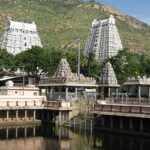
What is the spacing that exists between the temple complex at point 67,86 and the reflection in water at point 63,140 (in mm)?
9981

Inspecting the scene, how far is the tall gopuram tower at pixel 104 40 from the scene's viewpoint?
136000mm

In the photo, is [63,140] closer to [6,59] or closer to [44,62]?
[44,62]

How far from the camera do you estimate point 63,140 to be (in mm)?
50219

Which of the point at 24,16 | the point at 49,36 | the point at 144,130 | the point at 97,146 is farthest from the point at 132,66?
the point at 24,16

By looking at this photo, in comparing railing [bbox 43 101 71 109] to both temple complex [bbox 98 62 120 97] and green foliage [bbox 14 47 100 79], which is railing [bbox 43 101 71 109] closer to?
temple complex [bbox 98 62 120 97]

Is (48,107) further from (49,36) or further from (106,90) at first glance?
(49,36)

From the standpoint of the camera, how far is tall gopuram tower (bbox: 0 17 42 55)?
137212 mm

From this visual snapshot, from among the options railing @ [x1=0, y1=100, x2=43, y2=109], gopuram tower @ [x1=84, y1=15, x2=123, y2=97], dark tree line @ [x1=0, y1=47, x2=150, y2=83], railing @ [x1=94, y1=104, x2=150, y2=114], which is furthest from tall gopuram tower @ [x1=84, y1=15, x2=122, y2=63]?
railing @ [x1=94, y1=104, x2=150, y2=114]

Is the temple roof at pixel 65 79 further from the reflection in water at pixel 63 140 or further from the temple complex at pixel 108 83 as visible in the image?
the reflection in water at pixel 63 140

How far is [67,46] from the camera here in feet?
574

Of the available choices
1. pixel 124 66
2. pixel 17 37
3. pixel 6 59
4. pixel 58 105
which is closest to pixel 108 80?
pixel 58 105

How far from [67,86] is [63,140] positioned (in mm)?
18091

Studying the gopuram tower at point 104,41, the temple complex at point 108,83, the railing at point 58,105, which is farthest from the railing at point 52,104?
the gopuram tower at point 104,41

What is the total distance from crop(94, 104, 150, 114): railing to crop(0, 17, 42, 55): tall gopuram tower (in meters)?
82.0
